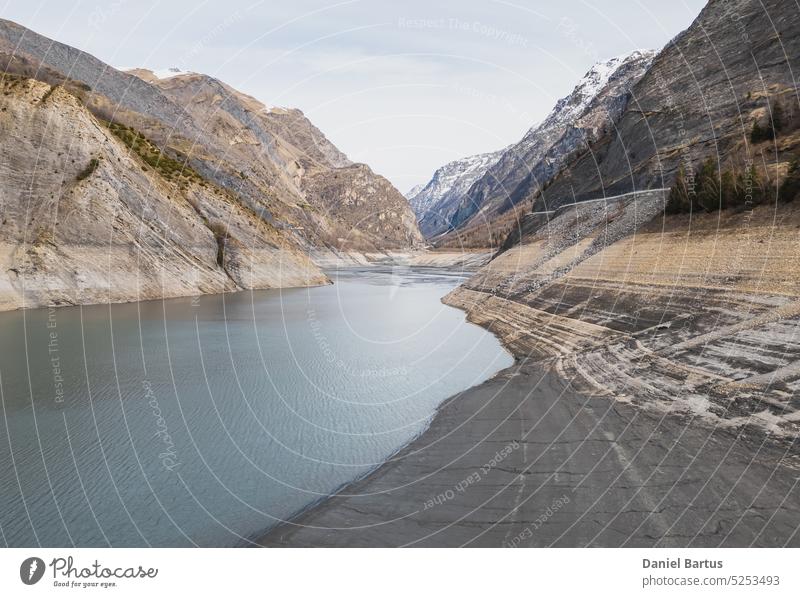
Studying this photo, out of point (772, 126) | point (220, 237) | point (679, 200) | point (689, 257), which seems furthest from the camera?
point (220, 237)

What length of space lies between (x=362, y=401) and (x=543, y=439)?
7492mm

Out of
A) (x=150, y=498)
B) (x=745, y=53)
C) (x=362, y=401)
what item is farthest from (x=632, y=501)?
(x=745, y=53)

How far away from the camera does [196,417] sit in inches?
638

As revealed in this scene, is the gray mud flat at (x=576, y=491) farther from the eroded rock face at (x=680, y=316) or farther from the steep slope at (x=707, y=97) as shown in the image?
the steep slope at (x=707, y=97)

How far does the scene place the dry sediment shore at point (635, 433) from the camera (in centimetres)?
899

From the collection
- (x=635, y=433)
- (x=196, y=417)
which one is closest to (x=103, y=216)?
(x=196, y=417)

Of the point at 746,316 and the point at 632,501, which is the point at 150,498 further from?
the point at 746,316

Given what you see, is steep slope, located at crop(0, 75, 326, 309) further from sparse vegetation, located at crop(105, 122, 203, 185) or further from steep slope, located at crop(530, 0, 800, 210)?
steep slope, located at crop(530, 0, 800, 210)

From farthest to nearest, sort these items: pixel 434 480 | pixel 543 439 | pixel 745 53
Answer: pixel 745 53 → pixel 543 439 → pixel 434 480

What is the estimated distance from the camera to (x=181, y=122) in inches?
4358

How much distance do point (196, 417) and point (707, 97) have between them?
144ft

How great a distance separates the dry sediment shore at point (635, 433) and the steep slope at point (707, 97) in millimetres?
10964

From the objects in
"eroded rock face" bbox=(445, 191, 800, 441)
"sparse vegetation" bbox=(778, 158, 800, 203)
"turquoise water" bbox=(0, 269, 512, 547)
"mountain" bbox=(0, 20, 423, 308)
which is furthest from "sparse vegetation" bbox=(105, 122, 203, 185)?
"sparse vegetation" bbox=(778, 158, 800, 203)

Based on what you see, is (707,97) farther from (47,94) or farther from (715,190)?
(47,94)
